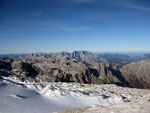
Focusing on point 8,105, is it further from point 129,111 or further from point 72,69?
point 72,69

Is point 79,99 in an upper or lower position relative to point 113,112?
lower

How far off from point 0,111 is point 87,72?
15250 cm

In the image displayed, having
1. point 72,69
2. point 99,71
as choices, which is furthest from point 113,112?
point 99,71

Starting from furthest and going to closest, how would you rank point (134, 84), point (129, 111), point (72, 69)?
point (134, 84)
point (72, 69)
point (129, 111)

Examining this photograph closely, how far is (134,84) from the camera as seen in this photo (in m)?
171

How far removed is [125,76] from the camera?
185 meters

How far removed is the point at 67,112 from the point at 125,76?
196 meters

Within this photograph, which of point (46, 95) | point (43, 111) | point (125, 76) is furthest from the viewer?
point (125, 76)

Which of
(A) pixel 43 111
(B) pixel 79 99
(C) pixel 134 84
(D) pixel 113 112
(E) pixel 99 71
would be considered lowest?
(C) pixel 134 84

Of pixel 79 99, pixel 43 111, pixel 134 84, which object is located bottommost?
pixel 134 84

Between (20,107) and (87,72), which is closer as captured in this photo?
(20,107)

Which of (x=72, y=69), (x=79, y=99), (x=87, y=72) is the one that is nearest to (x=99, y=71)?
(x=87, y=72)

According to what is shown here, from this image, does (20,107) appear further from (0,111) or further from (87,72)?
(87,72)

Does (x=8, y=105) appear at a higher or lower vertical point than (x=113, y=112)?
lower
